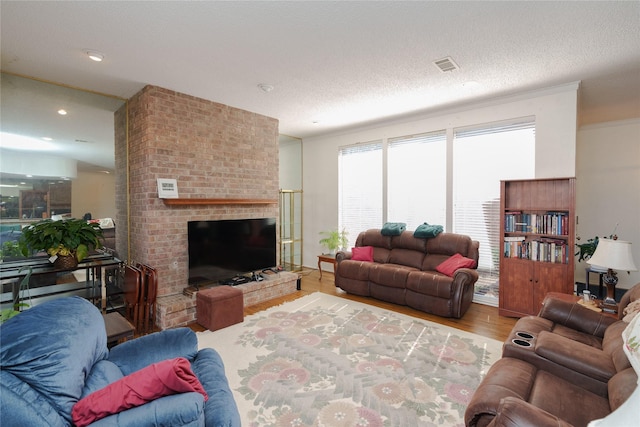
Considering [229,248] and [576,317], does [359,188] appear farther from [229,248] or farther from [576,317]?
[576,317]

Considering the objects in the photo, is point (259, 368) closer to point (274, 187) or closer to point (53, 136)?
point (274, 187)

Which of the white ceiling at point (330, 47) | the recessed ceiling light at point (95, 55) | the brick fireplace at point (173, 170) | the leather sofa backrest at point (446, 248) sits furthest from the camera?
the leather sofa backrest at point (446, 248)

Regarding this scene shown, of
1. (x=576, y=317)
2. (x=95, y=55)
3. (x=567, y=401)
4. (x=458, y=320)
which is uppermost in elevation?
(x=95, y=55)

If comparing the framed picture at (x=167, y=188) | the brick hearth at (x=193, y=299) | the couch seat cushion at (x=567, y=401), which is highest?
the framed picture at (x=167, y=188)

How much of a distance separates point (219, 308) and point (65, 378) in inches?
83.4

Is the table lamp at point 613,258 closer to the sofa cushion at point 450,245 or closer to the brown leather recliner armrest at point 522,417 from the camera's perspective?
the sofa cushion at point 450,245

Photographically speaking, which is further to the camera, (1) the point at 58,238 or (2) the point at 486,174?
(2) the point at 486,174

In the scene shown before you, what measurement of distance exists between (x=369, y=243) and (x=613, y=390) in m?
3.64

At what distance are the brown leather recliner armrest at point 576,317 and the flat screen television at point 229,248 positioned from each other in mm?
3457

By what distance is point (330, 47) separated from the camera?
2674 mm

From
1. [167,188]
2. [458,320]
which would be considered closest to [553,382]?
[458,320]

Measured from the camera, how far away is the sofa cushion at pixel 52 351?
1.11m

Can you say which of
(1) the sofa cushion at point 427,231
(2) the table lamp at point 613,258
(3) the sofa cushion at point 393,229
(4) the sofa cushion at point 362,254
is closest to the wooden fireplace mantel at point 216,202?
(4) the sofa cushion at point 362,254

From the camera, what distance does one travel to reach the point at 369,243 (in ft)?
16.3
